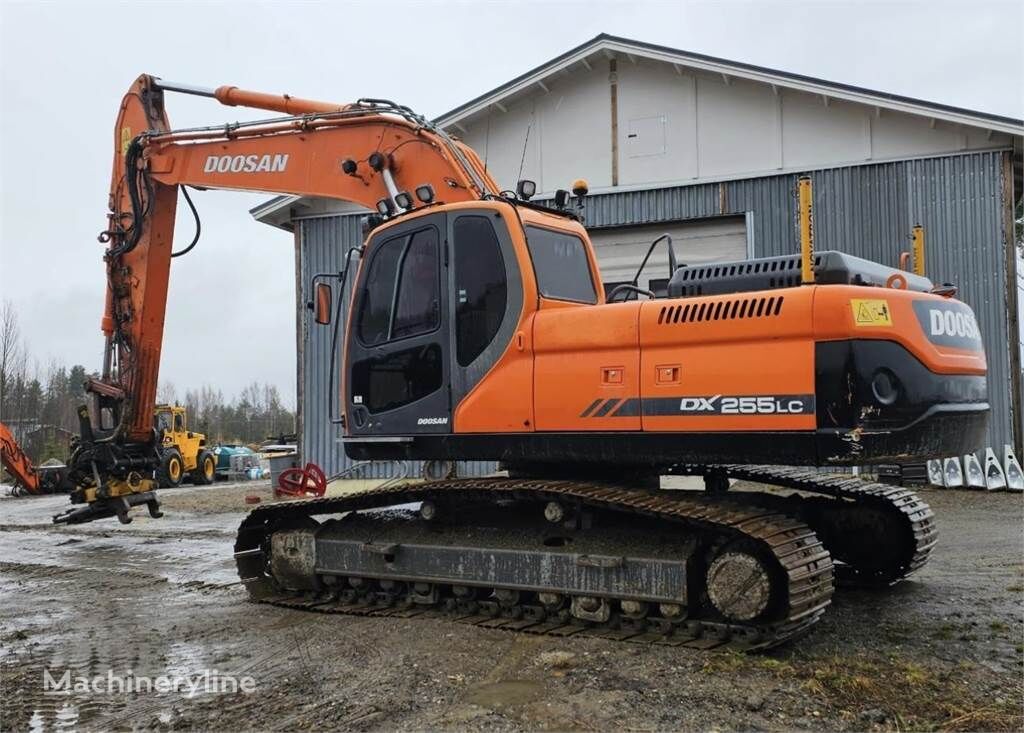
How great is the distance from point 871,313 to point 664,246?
11.1 m

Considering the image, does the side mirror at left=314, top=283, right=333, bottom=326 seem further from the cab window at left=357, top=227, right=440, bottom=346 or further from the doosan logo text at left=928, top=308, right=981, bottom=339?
the doosan logo text at left=928, top=308, right=981, bottom=339

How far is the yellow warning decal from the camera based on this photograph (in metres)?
4.70

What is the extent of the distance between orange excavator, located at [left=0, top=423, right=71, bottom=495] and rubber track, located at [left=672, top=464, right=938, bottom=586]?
16716 mm

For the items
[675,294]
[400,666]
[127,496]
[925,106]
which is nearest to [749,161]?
[925,106]

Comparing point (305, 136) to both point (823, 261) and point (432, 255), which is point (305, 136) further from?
point (823, 261)

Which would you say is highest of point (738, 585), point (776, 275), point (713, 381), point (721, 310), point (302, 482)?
point (776, 275)

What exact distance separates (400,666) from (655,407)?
210cm

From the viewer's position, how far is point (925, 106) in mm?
13625

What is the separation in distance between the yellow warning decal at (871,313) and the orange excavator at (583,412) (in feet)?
0.04

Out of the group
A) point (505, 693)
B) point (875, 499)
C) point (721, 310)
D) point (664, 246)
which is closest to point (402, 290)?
point (721, 310)

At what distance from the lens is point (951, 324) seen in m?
5.24

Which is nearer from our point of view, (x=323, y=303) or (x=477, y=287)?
(x=477, y=287)

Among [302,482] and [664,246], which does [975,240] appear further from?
[302,482]

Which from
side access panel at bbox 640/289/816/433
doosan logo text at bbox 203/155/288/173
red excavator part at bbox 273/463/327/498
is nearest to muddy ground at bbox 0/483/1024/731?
red excavator part at bbox 273/463/327/498
